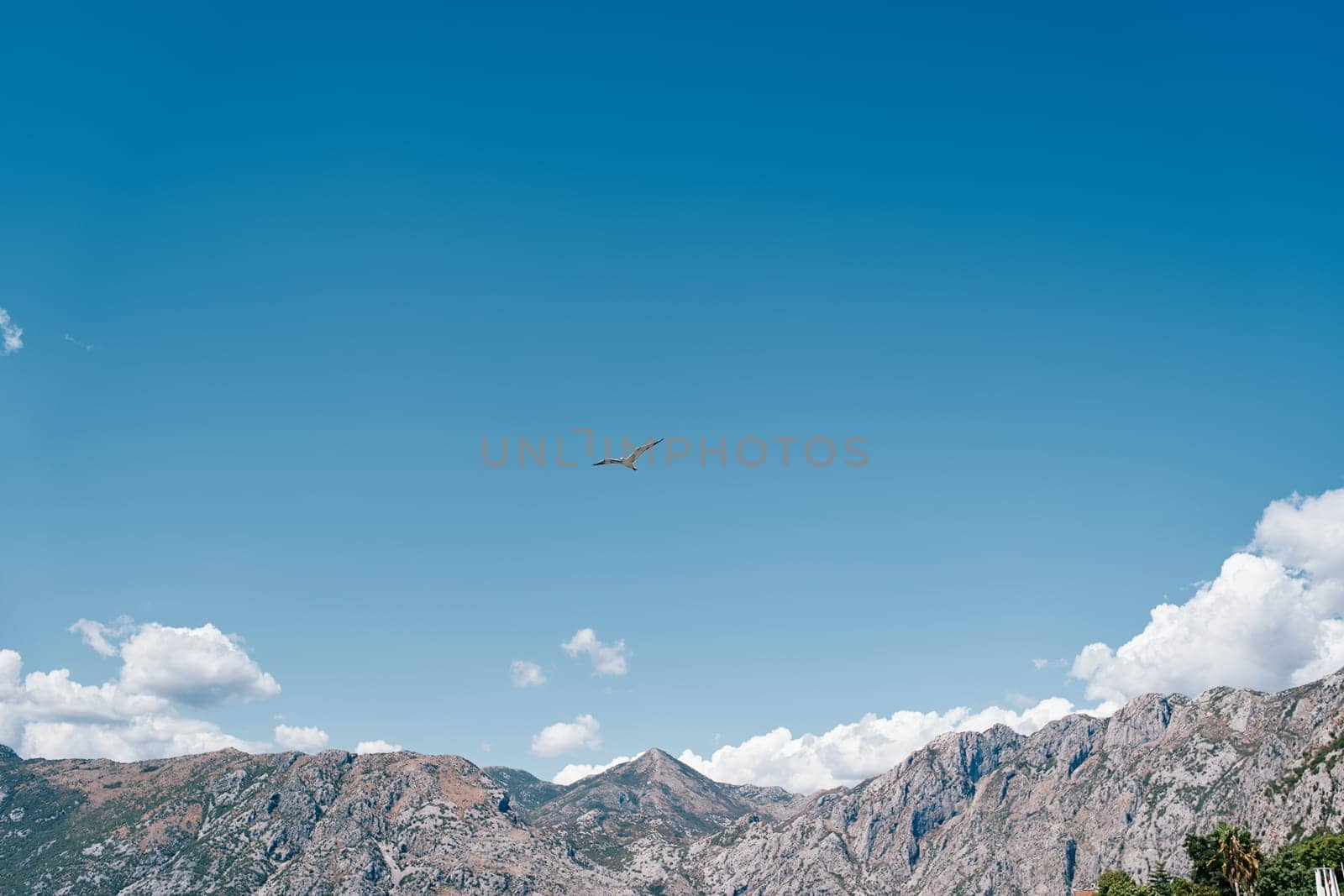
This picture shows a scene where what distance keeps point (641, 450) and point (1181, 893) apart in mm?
126563

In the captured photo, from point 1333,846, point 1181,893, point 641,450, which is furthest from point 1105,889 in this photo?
point 641,450

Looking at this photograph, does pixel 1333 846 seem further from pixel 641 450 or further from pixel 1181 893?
pixel 641 450

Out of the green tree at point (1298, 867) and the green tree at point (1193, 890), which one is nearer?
Result: the green tree at point (1298, 867)

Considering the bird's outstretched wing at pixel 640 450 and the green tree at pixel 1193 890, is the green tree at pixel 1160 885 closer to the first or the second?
the green tree at pixel 1193 890

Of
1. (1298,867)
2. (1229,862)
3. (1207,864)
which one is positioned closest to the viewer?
(1229,862)

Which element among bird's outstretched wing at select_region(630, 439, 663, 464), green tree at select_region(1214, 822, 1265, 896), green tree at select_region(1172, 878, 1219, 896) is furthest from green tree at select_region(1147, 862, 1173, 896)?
bird's outstretched wing at select_region(630, 439, 663, 464)

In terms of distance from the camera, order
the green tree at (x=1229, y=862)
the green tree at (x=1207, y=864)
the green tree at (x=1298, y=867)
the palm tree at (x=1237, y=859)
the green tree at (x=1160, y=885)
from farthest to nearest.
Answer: the green tree at (x=1160, y=885) → the green tree at (x=1207, y=864) → the green tree at (x=1298, y=867) → the green tree at (x=1229, y=862) → the palm tree at (x=1237, y=859)

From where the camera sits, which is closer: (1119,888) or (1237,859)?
(1237,859)

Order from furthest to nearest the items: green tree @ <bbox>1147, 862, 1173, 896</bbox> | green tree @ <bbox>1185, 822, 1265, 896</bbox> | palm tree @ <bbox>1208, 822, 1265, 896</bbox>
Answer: green tree @ <bbox>1147, 862, 1173, 896</bbox>
green tree @ <bbox>1185, 822, 1265, 896</bbox>
palm tree @ <bbox>1208, 822, 1265, 896</bbox>

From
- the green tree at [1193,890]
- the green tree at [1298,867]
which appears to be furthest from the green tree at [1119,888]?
the green tree at [1298,867]

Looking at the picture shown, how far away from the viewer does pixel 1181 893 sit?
147 meters

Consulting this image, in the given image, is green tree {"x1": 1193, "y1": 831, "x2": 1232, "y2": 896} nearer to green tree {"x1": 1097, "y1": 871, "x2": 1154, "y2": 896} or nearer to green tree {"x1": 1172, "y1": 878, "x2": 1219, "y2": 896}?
green tree {"x1": 1172, "y1": 878, "x2": 1219, "y2": 896}

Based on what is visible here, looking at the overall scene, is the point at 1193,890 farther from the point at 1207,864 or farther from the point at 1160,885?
the point at 1160,885

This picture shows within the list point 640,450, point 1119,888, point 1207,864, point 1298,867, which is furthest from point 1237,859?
point 640,450
